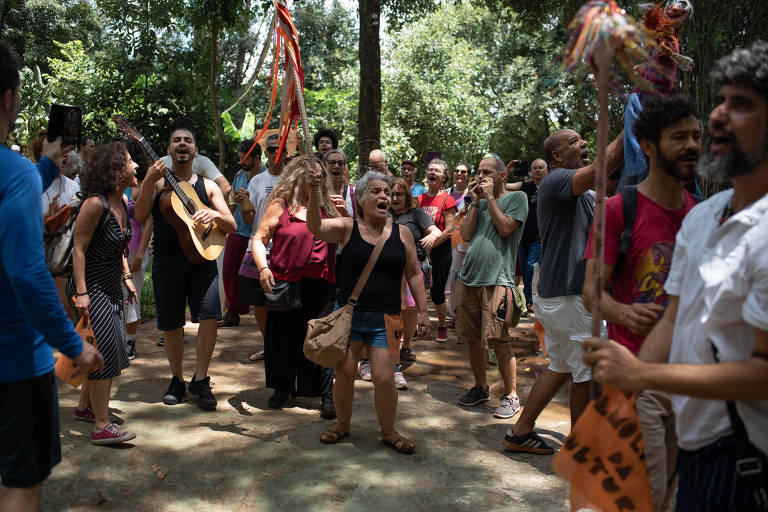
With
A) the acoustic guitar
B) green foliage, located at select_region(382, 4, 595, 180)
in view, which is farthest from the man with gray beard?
green foliage, located at select_region(382, 4, 595, 180)

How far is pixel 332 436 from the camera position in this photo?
4.59 metres

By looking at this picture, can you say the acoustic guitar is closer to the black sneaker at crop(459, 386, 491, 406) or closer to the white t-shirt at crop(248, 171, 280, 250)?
the white t-shirt at crop(248, 171, 280, 250)

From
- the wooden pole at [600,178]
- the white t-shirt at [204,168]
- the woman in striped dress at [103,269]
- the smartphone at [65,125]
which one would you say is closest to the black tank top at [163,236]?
the woman in striped dress at [103,269]

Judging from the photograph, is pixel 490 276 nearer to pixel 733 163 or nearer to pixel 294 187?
pixel 294 187

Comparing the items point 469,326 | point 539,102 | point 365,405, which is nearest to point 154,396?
point 365,405

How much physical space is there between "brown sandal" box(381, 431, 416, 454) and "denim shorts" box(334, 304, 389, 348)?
0.66 metres

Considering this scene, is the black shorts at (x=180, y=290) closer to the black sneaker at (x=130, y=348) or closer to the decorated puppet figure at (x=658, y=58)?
the black sneaker at (x=130, y=348)

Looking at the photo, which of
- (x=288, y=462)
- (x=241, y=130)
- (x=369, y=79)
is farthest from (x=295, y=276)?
(x=241, y=130)

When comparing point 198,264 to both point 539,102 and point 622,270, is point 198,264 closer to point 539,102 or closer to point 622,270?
point 622,270

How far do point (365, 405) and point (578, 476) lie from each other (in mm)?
3426

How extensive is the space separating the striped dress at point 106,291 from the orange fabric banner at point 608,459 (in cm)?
344

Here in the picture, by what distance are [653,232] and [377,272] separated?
208 centimetres

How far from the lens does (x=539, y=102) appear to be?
2589 centimetres

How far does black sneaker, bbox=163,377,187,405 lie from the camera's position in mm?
5312
